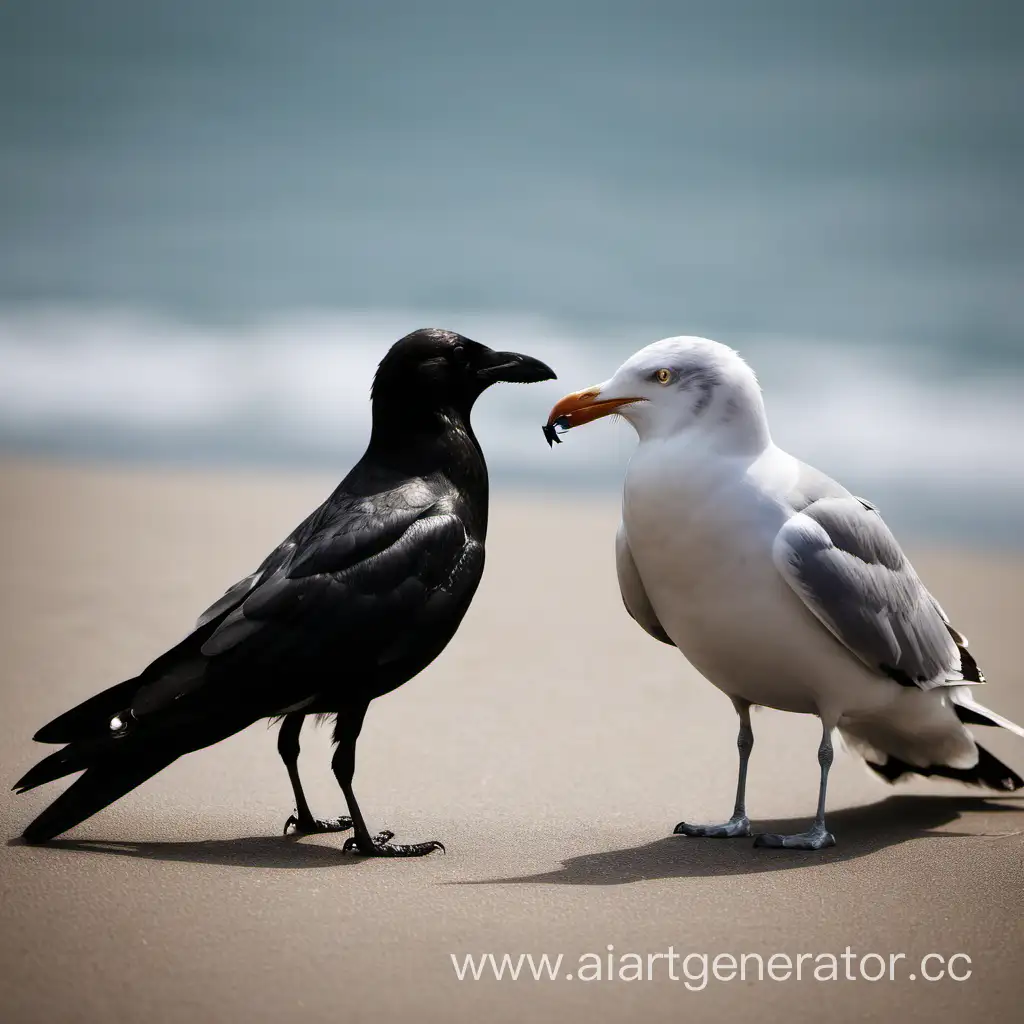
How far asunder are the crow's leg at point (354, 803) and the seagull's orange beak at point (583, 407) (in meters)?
1.06

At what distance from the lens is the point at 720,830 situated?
393cm

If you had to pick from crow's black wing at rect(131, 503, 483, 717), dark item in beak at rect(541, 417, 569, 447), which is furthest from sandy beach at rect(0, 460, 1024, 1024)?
dark item in beak at rect(541, 417, 569, 447)

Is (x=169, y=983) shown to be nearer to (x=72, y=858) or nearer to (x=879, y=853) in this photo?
(x=72, y=858)

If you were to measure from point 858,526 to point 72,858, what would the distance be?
7.84 ft

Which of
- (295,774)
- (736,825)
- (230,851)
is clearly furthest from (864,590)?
(230,851)

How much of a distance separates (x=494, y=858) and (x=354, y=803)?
16.6 inches

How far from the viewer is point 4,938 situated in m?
2.75

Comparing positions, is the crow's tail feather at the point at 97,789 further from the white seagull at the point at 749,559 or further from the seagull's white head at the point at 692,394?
the seagull's white head at the point at 692,394

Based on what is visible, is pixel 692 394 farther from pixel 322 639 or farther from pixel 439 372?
pixel 322 639

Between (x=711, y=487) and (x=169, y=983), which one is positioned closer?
(x=169, y=983)

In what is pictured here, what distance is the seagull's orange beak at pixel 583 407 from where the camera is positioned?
386 cm

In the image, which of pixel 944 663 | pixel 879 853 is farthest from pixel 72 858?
pixel 944 663

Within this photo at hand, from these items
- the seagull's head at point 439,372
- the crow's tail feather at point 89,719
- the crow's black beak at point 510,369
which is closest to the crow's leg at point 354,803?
the crow's tail feather at point 89,719

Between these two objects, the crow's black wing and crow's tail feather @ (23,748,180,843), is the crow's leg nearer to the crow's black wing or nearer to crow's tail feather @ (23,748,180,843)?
the crow's black wing
